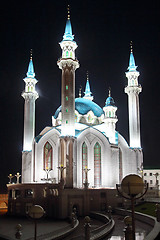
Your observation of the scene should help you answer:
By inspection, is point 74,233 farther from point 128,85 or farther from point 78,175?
point 128,85

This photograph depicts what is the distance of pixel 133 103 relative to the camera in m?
47.6

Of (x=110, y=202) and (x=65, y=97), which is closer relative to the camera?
(x=110, y=202)

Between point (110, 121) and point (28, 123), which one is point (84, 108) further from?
point (28, 123)

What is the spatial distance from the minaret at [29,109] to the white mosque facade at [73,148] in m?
0.15

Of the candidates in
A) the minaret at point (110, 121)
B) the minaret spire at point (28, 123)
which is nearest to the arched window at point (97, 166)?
the minaret at point (110, 121)

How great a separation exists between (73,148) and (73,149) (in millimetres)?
128

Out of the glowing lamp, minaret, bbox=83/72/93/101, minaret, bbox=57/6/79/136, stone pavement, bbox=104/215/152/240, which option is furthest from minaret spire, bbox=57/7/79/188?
the glowing lamp

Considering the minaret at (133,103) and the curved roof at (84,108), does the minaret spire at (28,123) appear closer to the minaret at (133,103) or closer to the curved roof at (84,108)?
the curved roof at (84,108)

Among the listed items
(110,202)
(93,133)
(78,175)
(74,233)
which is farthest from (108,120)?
(74,233)

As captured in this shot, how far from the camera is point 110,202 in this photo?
121 feet

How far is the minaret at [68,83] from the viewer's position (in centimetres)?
3941

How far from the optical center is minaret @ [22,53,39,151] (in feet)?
151

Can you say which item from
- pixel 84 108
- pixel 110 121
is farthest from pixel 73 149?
pixel 84 108

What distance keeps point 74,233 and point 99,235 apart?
4654mm
